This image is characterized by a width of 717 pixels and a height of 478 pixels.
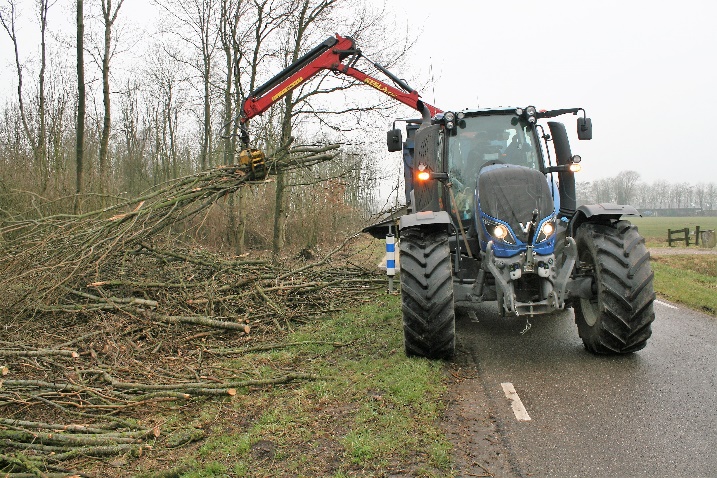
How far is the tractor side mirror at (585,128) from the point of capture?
23.0ft

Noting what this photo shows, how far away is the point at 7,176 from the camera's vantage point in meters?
15.2

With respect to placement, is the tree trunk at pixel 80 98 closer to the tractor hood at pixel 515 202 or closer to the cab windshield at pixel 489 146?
the cab windshield at pixel 489 146

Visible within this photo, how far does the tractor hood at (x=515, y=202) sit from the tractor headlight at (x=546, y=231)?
0.16 feet

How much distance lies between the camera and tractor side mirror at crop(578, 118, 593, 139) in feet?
23.0

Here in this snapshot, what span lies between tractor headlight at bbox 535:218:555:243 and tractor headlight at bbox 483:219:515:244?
26 cm

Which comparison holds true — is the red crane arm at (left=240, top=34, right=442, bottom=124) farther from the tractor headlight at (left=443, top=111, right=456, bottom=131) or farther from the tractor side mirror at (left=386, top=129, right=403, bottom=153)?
the tractor headlight at (left=443, top=111, right=456, bottom=131)

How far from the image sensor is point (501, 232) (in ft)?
19.2

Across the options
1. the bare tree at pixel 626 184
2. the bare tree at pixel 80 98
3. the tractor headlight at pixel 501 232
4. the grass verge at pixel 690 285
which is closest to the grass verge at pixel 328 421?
the tractor headlight at pixel 501 232

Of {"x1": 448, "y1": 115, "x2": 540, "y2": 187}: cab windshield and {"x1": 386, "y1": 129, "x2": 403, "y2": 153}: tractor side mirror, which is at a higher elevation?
{"x1": 386, "y1": 129, "x2": 403, "y2": 153}: tractor side mirror

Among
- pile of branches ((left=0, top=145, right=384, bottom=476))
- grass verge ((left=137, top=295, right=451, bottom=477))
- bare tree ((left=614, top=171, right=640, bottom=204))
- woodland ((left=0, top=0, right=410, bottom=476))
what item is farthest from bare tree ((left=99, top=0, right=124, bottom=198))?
bare tree ((left=614, top=171, right=640, bottom=204))

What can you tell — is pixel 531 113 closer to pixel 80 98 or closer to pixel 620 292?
pixel 620 292

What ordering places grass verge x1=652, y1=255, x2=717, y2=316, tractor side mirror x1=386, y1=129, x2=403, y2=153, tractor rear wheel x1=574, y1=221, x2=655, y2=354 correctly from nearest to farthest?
tractor rear wheel x1=574, y1=221, x2=655, y2=354 < tractor side mirror x1=386, y1=129, x2=403, y2=153 < grass verge x1=652, y1=255, x2=717, y2=316

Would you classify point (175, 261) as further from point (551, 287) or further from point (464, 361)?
point (551, 287)

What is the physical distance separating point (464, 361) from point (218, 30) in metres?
13.9
